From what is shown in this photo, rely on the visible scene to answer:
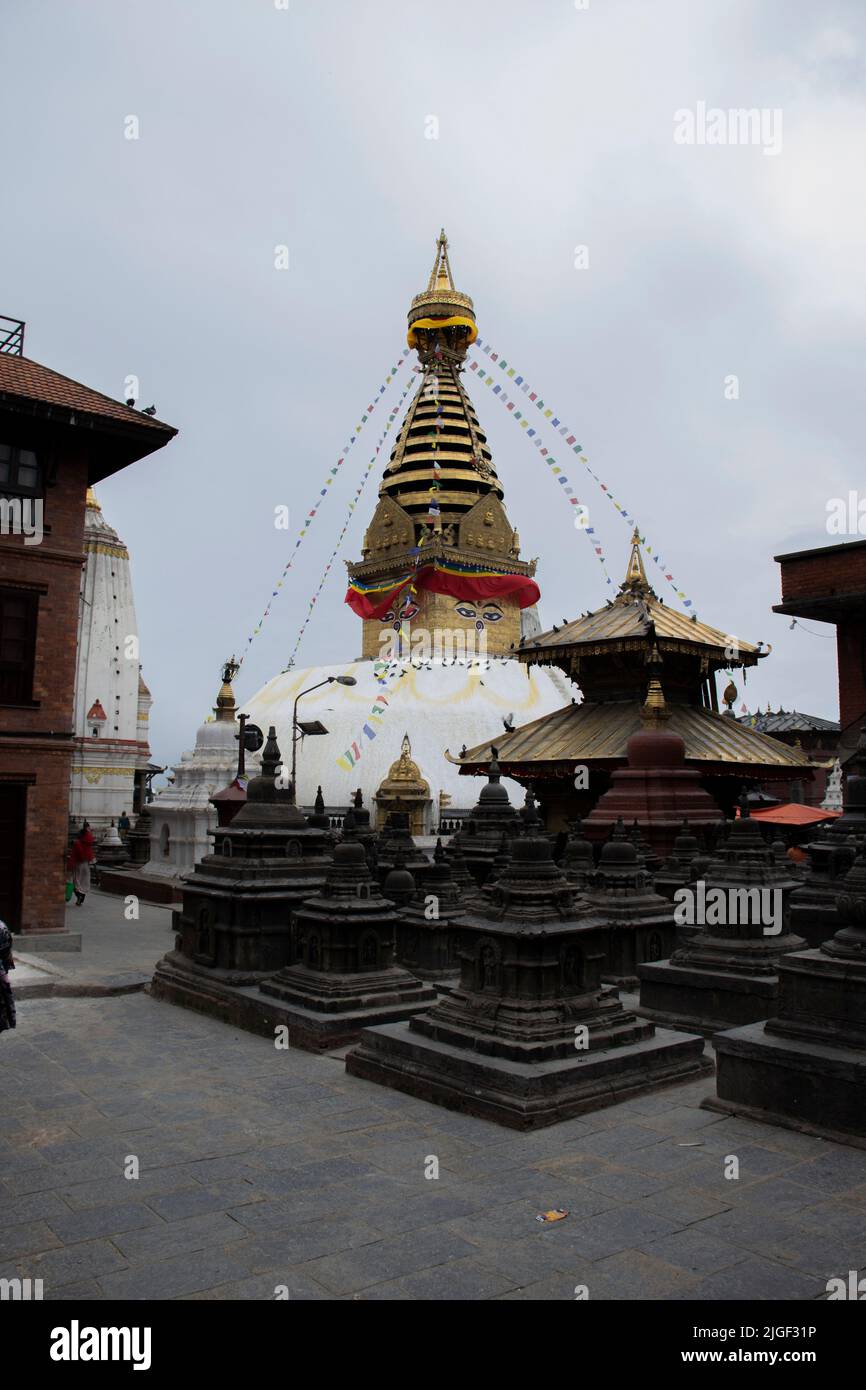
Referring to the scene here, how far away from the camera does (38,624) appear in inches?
518

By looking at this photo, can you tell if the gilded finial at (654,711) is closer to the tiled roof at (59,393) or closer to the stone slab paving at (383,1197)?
the tiled roof at (59,393)

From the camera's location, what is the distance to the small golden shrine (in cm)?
2866

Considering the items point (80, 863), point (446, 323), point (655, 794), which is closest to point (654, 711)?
point (655, 794)

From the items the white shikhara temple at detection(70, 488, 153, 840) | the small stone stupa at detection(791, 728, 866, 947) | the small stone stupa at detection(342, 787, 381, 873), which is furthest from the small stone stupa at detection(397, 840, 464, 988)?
the white shikhara temple at detection(70, 488, 153, 840)

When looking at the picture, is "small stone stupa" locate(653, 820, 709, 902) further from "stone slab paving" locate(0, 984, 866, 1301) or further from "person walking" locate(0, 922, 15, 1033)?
"person walking" locate(0, 922, 15, 1033)

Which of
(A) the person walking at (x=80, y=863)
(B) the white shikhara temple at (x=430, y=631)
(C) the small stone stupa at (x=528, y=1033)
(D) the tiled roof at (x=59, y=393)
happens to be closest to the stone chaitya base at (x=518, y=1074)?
(C) the small stone stupa at (x=528, y=1033)

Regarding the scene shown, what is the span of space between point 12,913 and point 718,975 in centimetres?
922

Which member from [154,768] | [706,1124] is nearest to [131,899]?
[706,1124]

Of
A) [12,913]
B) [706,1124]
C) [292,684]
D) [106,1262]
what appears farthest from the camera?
[292,684]

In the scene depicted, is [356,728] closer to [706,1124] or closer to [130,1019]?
[130,1019]

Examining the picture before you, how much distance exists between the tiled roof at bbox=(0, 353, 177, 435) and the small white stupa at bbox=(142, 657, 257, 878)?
8.98 meters

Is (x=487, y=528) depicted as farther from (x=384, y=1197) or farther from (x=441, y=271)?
(x=384, y=1197)

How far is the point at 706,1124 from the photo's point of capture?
5.73 metres

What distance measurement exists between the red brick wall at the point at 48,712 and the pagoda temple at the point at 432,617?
57.2 feet
